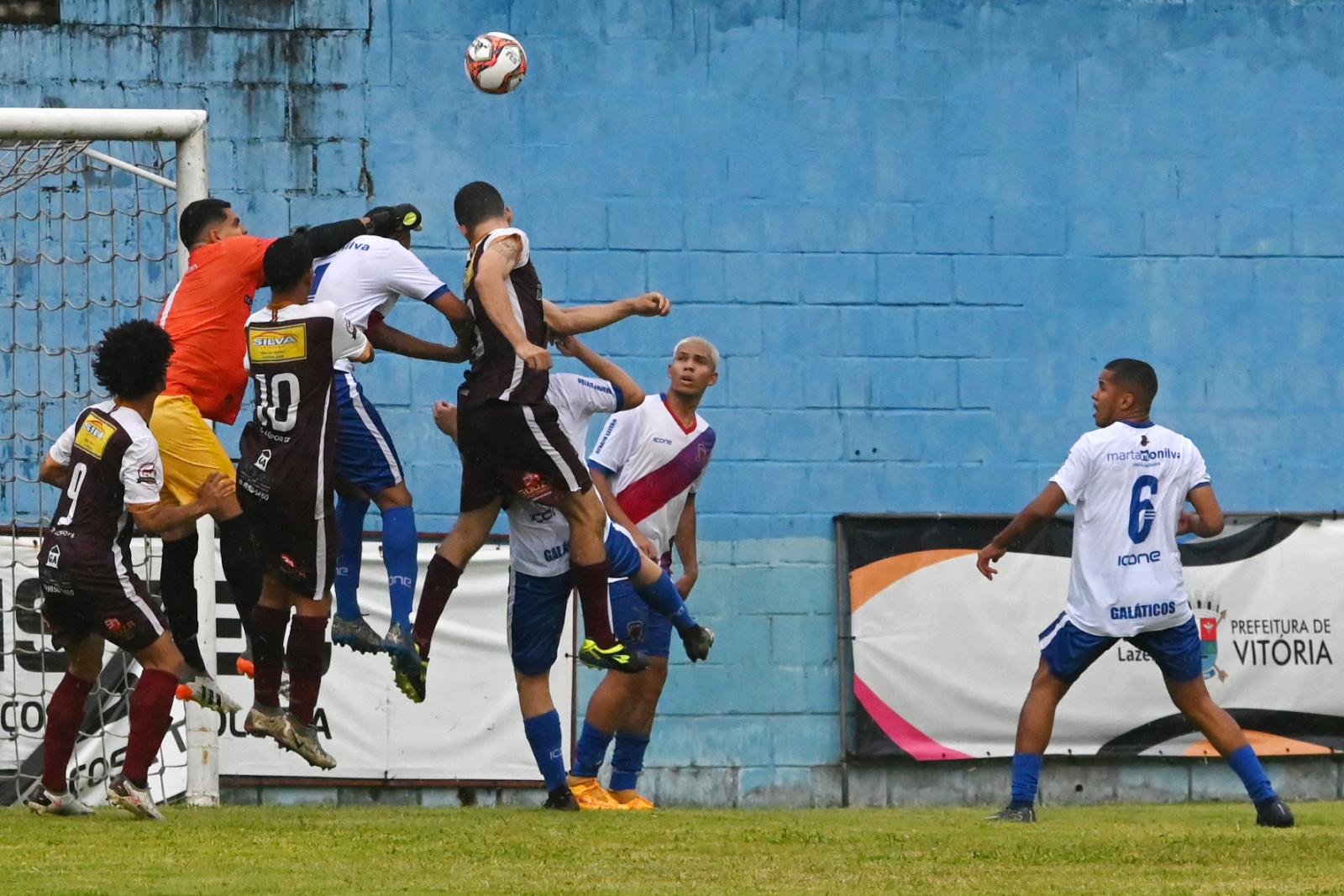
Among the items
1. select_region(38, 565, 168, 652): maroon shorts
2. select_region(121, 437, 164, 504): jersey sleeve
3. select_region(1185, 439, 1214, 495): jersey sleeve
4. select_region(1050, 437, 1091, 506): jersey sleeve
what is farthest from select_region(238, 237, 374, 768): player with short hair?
select_region(1185, 439, 1214, 495): jersey sleeve

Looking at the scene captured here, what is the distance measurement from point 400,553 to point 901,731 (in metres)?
4.43

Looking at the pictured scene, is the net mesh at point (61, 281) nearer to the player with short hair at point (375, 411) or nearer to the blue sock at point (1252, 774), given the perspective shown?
the player with short hair at point (375, 411)

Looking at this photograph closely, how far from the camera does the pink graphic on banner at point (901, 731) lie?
1075 cm

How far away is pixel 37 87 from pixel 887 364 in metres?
5.16

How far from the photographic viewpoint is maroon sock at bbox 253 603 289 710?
23.4ft

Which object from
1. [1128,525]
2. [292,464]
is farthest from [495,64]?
[1128,525]

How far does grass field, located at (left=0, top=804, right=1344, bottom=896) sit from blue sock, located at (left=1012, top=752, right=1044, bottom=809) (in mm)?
217

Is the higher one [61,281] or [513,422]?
[61,281]

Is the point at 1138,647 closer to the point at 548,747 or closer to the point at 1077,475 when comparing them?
the point at 1077,475

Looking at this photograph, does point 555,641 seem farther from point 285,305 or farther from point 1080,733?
point 1080,733

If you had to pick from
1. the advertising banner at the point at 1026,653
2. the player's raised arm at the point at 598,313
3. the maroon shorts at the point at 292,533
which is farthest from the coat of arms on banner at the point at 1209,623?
the maroon shorts at the point at 292,533

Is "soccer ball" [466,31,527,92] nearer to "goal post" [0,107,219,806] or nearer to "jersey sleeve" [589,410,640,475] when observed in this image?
"goal post" [0,107,219,806]

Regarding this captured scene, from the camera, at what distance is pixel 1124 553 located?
25.0ft

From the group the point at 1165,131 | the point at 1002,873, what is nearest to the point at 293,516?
the point at 1002,873
